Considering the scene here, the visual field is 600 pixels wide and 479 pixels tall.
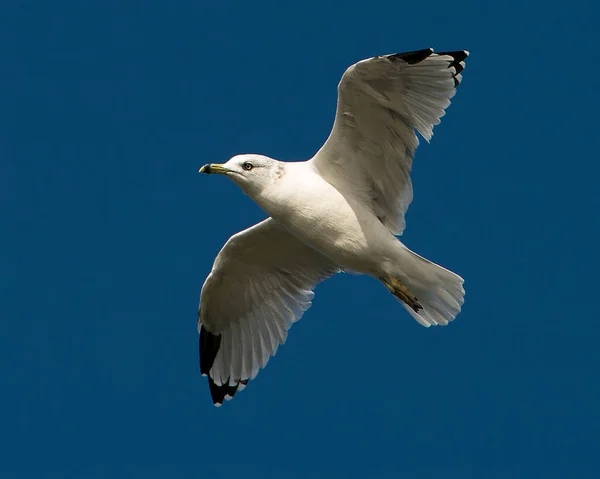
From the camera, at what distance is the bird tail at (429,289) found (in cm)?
877

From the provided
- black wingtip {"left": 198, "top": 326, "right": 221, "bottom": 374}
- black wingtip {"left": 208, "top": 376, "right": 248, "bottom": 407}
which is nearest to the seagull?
black wingtip {"left": 198, "top": 326, "right": 221, "bottom": 374}

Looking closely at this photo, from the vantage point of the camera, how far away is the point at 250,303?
10.1 metres

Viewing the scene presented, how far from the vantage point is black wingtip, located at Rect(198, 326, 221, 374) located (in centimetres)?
1021

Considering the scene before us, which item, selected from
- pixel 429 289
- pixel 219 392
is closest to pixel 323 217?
pixel 429 289

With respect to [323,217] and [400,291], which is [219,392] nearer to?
[400,291]

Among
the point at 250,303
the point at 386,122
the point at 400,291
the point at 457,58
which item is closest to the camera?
the point at 457,58

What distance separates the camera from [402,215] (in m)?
8.91

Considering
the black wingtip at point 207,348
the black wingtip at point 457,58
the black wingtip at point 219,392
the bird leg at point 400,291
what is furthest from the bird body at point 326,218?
the black wingtip at point 219,392

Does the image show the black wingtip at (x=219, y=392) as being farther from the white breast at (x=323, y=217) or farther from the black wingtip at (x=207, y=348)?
the white breast at (x=323, y=217)

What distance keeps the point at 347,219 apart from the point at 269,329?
1.86 m

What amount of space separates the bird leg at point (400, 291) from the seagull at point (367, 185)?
1cm

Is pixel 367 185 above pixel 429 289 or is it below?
above

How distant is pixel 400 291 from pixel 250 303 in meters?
1.75

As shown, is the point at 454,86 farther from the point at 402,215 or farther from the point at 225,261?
the point at 225,261
